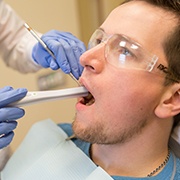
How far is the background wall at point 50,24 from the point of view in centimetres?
194

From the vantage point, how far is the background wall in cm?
194

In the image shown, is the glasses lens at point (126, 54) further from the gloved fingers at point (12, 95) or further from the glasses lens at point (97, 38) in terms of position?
the gloved fingers at point (12, 95)

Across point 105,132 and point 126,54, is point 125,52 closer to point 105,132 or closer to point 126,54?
Answer: point 126,54

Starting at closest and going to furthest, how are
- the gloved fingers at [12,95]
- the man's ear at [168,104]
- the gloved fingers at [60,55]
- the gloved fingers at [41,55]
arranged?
the gloved fingers at [12,95]
the man's ear at [168,104]
the gloved fingers at [60,55]
the gloved fingers at [41,55]

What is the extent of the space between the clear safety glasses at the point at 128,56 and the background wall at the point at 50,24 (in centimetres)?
90

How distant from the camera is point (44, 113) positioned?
215 cm

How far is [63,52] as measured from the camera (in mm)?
1192

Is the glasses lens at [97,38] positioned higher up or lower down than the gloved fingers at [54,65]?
higher up

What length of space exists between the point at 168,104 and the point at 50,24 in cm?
129

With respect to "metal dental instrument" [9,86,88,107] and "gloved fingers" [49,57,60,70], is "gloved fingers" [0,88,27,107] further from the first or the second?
"gloved fingers" [49,57,60,70]

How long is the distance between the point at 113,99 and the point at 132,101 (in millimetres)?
61

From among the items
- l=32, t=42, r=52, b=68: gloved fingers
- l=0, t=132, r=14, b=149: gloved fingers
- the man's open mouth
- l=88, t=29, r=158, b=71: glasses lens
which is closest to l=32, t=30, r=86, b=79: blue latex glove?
l=32, t=42, r=52, b=68: gloved fingers

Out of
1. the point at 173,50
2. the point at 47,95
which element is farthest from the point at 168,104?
the point at 47,95

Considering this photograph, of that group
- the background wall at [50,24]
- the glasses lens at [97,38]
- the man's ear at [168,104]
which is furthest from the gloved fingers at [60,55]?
the background wall at [50,24]
